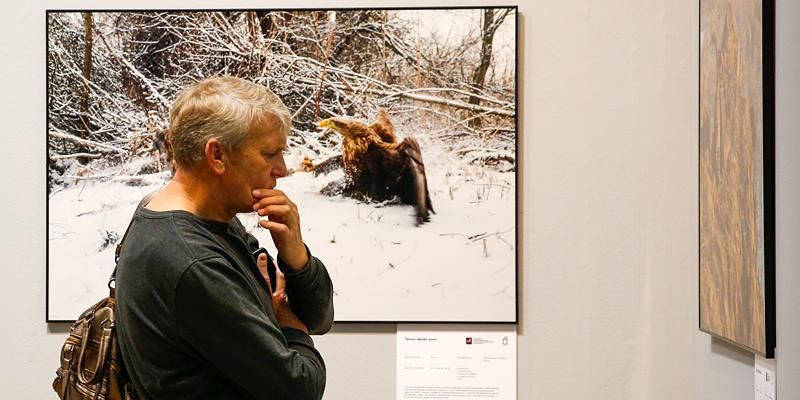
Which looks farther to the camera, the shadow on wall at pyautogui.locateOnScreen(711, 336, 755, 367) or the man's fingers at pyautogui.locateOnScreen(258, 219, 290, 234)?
Result: the shadow on wall at pyautogui.locateOnScreen(711, 336, 755, 367)

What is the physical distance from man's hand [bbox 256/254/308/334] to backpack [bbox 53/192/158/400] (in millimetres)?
276

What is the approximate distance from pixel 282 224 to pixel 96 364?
389 millimetres

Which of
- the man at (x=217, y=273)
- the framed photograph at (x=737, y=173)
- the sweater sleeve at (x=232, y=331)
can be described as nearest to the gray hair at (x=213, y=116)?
the man at (x=217, y=273)

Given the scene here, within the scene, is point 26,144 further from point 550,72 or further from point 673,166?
point 673,166

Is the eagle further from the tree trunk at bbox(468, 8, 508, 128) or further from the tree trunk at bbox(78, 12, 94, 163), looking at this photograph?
the tree trunk at bbox(78, 12, 94, 163)

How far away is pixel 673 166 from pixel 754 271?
837 millimetres

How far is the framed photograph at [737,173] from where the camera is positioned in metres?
1.93

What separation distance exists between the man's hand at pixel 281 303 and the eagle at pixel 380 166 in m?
0.97

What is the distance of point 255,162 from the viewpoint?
1.70m

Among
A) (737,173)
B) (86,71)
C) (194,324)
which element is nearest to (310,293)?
(194,324)

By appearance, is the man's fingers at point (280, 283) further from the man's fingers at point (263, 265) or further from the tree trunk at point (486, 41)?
the tree trunk at point (486, 41)

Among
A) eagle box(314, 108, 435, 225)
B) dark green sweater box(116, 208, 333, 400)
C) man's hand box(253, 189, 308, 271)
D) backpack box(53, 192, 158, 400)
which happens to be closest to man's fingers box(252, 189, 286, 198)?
man's hand box(253, 189, 308, 271)

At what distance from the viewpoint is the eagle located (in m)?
2.78

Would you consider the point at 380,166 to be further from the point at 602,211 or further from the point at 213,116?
the point at 213,116
